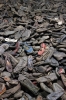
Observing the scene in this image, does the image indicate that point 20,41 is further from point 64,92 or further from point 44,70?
point 64,92

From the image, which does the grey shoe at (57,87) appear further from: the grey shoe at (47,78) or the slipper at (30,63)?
the slipper at (30,63)

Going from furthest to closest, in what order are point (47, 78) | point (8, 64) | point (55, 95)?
1. point (8, 64)
2. point (47, 78)
3. point (55, 95)

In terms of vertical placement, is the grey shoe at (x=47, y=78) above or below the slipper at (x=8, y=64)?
below

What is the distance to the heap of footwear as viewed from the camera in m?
2.39

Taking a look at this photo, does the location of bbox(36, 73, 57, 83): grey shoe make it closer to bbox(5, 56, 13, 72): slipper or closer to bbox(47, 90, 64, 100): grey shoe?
bbox(47, 90, 64, 100): grey shoe

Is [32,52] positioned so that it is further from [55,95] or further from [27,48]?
[55,95]

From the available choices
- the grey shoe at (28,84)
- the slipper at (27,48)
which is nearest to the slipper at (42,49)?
the slipper at (27,48)

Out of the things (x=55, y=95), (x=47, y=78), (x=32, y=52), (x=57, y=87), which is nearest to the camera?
(x=55, y=95)

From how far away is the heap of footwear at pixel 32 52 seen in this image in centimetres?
239

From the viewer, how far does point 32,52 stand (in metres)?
3.06

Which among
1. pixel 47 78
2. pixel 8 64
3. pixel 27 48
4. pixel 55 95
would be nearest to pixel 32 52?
pixel 27 48

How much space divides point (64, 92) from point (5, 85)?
0.82m

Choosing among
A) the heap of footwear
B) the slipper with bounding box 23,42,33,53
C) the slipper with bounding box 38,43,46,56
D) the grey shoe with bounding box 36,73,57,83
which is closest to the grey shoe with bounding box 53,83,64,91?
the heap of footwear

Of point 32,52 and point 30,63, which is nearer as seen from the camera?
point 30,63
